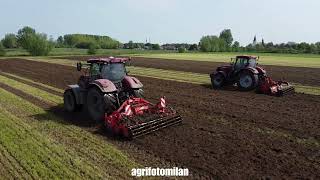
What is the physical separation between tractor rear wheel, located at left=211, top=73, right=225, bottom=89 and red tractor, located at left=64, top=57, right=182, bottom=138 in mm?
9014

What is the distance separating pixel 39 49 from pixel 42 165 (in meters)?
71.1

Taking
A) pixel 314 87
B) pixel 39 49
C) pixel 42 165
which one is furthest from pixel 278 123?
pixel 39 49

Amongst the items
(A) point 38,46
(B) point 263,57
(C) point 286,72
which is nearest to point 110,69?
(C) point 286,72

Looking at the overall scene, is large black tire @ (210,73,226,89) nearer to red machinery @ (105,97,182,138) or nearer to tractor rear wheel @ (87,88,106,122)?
red machinery @ (105,97,182,138)

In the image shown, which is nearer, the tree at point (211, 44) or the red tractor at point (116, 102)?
the red tractor at point (116, 102)

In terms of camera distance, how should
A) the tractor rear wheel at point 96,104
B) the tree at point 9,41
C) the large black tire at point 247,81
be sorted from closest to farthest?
1. the tractor rear wheel at point 96,104
2. the large black tire at point 247,81
3. the tree at point 9,41

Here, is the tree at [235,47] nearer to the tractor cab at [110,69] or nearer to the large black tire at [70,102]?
the large black tire at [70,102]

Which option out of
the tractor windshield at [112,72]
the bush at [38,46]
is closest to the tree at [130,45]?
the bush at [38,46]

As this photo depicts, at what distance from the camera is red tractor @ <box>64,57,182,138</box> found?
9961mm

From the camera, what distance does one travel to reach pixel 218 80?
20.2m

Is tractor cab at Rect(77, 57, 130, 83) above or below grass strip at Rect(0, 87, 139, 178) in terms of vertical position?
above

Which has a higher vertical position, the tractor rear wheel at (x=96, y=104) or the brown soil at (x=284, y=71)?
the tractor rear wheel at (x=96, y=104)

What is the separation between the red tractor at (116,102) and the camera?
9.96m

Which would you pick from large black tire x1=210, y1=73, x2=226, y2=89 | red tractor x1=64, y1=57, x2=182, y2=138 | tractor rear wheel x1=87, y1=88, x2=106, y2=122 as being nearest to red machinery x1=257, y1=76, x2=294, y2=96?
large black tire x1=210, y1=73, x2=226, y2=89
